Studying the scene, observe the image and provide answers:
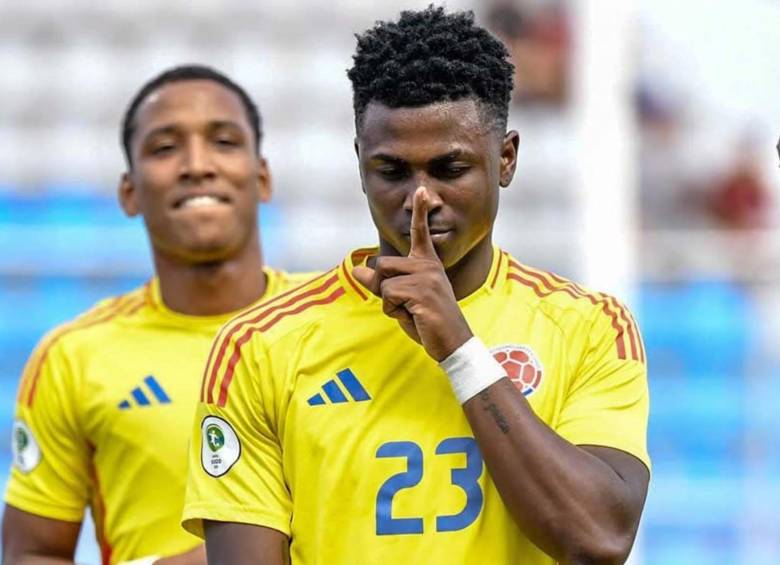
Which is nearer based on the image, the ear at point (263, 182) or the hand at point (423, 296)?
the hand at point (423, 296)

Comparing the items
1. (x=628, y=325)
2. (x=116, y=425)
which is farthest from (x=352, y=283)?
(x=116, y=425)

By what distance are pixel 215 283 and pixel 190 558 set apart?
1.00 m

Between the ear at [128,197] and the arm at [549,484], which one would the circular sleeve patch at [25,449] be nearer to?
the ear at [128,197]

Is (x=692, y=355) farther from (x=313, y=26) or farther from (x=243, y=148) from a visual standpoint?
(x=243, y=148)

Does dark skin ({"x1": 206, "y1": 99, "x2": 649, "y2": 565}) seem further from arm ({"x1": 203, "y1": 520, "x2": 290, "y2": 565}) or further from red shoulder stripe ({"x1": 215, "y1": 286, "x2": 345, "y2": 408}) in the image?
red shoulder stripe ({"x1": 215, "y1": 286, "x2": 345, "y2": 408})

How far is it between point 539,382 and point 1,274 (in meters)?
8.43

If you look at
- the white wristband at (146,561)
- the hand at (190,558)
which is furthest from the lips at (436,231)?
the white wristband at (146,561)

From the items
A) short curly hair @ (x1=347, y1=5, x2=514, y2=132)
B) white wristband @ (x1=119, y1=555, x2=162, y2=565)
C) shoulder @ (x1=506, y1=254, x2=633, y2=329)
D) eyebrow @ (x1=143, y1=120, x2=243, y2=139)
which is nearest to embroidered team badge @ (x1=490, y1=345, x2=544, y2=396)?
shoulder @ (x1=506, y1=254, x2=633, y2=329)

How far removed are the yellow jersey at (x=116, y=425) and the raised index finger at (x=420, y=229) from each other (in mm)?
1578

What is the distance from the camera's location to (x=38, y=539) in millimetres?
5086

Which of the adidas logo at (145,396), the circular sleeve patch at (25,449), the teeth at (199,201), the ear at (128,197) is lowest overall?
the circular sleeve patch at (25,449)

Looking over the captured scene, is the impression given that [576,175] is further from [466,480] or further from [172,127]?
[466,480]

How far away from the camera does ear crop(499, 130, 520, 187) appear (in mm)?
3748

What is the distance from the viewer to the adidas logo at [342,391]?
3.65 m
